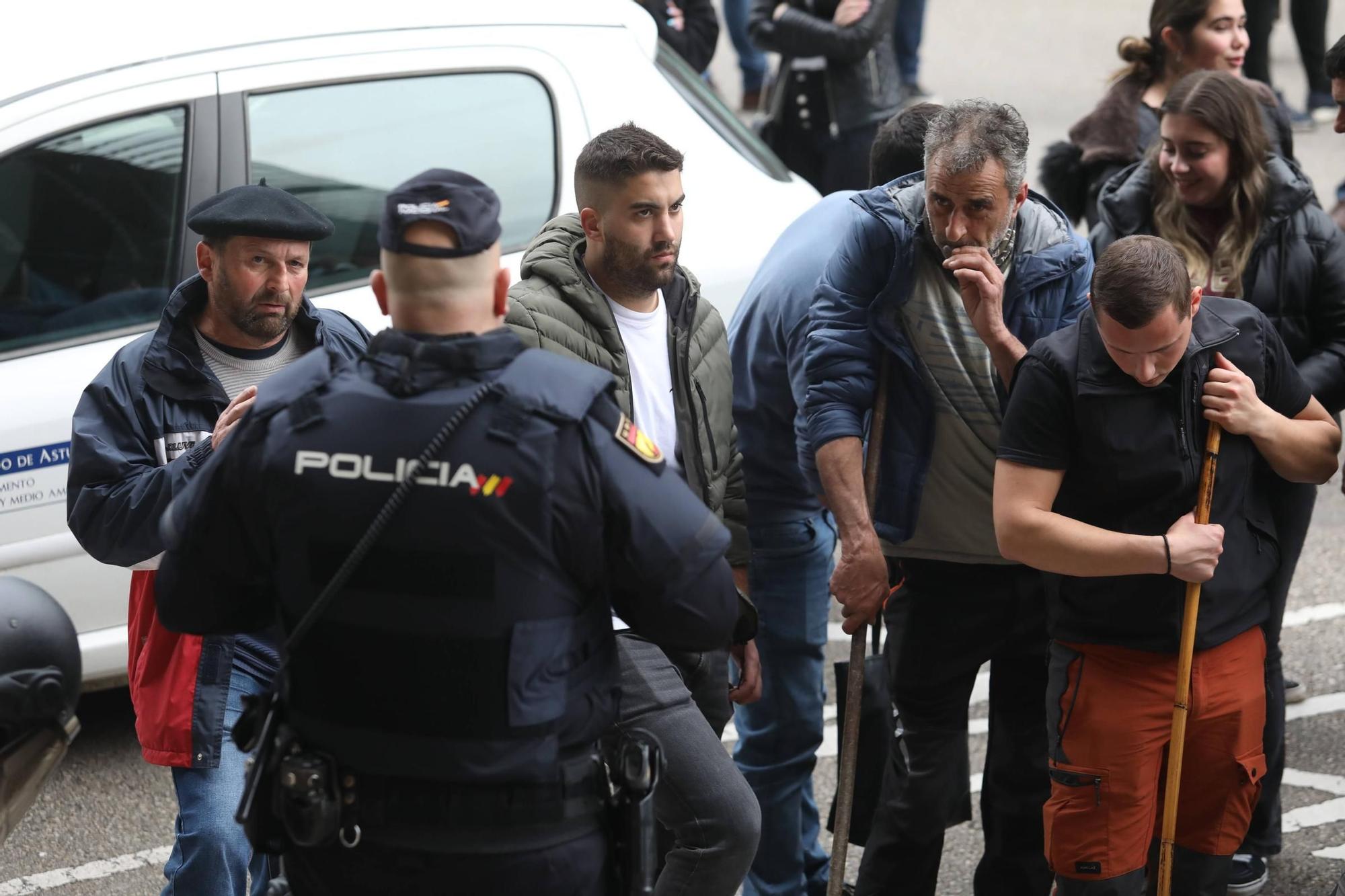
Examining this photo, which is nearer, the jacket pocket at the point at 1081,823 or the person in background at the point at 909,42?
the jacket pocket at the point at 1081,823

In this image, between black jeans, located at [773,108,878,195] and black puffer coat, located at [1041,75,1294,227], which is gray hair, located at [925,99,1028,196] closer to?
black puffer coat, located at [1041,75,1294,227]

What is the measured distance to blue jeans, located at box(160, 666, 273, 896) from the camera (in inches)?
134

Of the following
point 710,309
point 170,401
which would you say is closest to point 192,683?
point 170,401

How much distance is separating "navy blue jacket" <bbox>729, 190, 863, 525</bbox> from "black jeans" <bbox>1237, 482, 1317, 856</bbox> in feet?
3.63

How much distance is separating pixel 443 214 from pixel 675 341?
107 centimetres

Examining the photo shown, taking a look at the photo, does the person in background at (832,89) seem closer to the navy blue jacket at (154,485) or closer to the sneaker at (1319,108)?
the navy blue jacket at (154,485)

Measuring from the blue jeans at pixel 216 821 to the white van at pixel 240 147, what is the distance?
4.72ft

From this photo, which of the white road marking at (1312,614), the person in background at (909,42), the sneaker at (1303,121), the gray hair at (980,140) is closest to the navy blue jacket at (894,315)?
the gray hair at (980,140)

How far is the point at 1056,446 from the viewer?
345 centimetres

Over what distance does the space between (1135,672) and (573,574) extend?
1431mm

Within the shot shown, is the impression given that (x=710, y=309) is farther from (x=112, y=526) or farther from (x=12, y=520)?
(x=12, y=520)

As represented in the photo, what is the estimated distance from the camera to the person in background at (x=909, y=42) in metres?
11.5

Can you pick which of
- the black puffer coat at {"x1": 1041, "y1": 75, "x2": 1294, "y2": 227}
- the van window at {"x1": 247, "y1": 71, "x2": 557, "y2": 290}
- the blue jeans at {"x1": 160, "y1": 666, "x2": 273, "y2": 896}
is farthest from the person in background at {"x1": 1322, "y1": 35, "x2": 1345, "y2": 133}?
the blue jeans at {"x1": 160, "y1": 666, "x2": 273, "y2": 896}

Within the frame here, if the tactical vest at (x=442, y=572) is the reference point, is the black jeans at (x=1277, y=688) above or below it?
below
